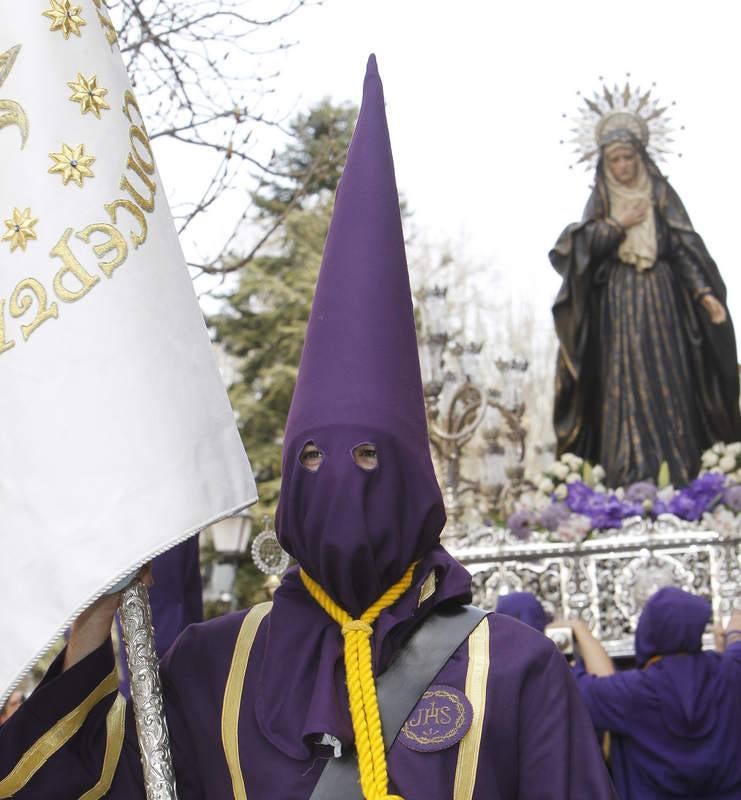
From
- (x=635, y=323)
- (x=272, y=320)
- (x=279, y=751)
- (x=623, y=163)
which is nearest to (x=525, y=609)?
(x=279, y=751)

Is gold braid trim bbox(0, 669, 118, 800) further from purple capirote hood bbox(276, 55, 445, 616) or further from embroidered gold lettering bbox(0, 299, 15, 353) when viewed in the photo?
embroidered gold lettering bbox(0, 299, 15, 353)

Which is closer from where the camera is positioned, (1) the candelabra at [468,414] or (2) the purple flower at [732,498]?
(2) the purple flower at [732,498]

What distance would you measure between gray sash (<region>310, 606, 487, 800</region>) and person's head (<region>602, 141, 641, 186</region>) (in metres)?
8.84

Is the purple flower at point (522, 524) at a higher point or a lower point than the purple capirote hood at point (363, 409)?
lower

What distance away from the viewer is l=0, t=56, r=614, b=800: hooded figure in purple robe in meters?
2.74

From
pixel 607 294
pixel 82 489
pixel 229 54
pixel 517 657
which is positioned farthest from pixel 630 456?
pixel 82 489

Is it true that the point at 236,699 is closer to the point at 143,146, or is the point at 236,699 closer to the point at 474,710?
the point at 474,710

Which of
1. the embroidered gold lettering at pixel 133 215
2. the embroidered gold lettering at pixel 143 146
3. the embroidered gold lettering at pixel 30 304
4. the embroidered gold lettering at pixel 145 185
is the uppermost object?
the embroidered gold lettering at pixel 143 146

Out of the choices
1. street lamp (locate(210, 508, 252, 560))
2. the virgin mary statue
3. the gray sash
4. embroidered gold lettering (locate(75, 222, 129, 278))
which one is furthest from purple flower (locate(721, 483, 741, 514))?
embroidered gold lettering (locate(75, 222, 129, 278))

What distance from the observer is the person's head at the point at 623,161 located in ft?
37.1

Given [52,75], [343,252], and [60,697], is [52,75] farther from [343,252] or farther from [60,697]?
[60,697]

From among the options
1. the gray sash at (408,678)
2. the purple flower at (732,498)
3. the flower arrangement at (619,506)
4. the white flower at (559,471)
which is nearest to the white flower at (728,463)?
the flower arrangement at (619,506)

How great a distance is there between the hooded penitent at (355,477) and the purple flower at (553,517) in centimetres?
517

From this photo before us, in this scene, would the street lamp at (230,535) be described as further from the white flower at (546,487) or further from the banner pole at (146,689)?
the banner pole at (146,689)
